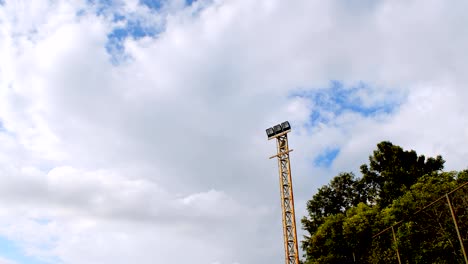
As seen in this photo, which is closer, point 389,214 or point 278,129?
point 389,214

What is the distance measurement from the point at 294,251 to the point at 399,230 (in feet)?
57.1

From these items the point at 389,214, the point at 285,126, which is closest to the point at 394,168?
the point at 389,214

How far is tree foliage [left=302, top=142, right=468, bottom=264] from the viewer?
21859mm

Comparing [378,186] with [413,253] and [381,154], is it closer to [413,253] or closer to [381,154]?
[381,154]

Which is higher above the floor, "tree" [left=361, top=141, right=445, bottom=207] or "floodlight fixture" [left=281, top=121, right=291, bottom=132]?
"floodlight fixture" [left=281, top=121, right=291, bottom=132]

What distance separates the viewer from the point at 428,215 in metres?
21.7

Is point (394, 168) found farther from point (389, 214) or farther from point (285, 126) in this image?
point (285, 126)

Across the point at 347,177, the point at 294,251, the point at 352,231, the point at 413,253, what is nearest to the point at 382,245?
the point at 413,253

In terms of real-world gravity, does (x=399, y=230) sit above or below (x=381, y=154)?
below

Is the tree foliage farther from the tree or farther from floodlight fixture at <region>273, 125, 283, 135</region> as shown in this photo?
floodlight fixture at <region>273, 125, 283, 135</region>

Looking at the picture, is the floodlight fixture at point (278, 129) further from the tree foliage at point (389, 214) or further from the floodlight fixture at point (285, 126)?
the tree foliage at point (389, 214)

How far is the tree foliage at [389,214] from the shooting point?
21.9 m

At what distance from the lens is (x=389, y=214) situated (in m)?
27.6

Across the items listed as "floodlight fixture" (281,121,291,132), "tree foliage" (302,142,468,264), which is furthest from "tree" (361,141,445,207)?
"floodlight fixture" (281,121,291,132)
